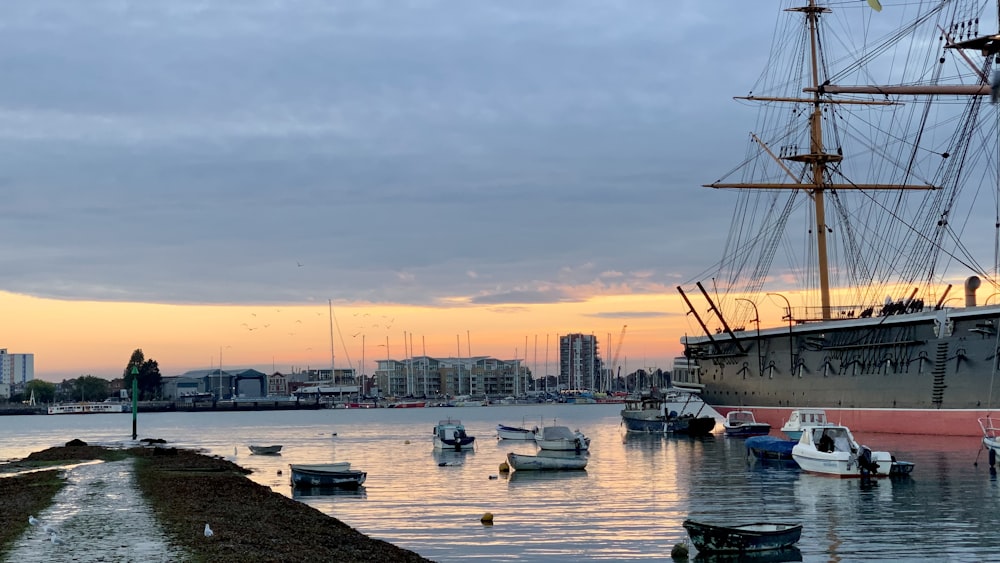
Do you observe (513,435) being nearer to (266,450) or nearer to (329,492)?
(266,450)

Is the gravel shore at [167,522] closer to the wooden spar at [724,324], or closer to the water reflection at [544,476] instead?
the water reflection at [544,476]

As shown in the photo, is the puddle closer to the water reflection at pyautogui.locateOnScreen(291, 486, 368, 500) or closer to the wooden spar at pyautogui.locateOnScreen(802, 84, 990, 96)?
the water reflection at pyautogui.locateOnScreen(291, 486, 368, 500)

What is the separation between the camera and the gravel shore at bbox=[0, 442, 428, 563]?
2619cm

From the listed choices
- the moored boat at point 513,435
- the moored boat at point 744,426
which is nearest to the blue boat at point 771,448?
the moored boat at point 744,426

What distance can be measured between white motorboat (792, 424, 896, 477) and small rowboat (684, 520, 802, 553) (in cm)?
2395

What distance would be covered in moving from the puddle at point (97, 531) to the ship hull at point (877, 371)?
178 ft

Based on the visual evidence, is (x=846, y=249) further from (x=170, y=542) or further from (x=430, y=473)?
(x=170, y=542)

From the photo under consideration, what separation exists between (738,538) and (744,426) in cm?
6684

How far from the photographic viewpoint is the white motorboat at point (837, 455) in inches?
2128

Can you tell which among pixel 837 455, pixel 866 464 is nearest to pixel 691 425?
pixel 837 455

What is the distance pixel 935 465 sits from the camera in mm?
59406

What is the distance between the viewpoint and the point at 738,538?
30.9m

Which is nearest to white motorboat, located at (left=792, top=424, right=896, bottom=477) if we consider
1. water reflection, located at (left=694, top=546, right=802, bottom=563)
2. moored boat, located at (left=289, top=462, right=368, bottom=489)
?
moored boat, located at (left=289, top=462, right=368, bottom=489)

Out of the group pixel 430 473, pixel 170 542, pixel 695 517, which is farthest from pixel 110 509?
pixel 430 473
